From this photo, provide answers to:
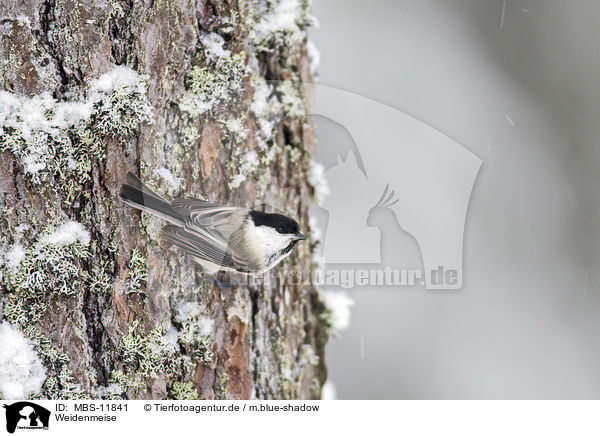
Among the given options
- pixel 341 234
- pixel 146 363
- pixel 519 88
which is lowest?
pixel 146 363

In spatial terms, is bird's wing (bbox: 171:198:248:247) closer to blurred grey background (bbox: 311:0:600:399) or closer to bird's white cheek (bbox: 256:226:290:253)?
bird's white cheek (bbox: 256:226:290:253)

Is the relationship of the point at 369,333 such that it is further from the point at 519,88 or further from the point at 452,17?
the point at 452,17

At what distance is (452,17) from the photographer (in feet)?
9.40

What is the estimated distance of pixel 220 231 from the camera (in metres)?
1.22

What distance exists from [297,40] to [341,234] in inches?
24.9

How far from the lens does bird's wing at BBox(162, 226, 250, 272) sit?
1.18 m

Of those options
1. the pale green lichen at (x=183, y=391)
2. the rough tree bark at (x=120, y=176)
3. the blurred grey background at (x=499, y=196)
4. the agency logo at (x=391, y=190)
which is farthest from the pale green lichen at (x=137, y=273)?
the blurred grey background at (x=499, y=196)

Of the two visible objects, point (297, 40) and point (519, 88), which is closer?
point (297, 40)

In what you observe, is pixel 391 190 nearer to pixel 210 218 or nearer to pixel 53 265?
pixel 210 218
